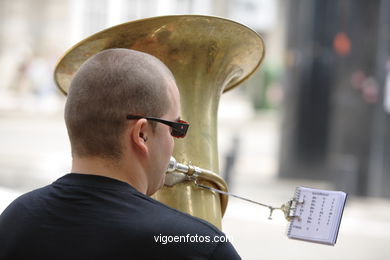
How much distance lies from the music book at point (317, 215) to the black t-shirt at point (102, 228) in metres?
0.37

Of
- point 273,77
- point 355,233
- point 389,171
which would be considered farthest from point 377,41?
point 273,77

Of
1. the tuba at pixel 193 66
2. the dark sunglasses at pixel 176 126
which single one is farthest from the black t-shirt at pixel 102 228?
the tuba at pixel 193 66

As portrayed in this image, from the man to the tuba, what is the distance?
0.38 m

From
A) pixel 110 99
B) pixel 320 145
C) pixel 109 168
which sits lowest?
pixel 320 145

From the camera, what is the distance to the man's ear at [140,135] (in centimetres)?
135

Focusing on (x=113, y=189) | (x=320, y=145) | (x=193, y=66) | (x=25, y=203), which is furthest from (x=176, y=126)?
(x=320, y=145)

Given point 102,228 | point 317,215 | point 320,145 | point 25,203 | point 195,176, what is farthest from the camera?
point 320,145

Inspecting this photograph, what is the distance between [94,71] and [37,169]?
25.0 ft

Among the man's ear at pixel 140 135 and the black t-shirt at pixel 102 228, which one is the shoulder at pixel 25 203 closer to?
the black t-shirt at pixel 102 228

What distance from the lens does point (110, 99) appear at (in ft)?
4.40

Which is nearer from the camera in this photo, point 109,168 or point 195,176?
point 109,168

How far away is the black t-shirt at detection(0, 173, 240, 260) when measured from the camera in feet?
4.16

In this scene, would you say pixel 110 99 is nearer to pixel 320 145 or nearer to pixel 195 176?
pixel 195 176

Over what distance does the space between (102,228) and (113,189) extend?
87 mm
